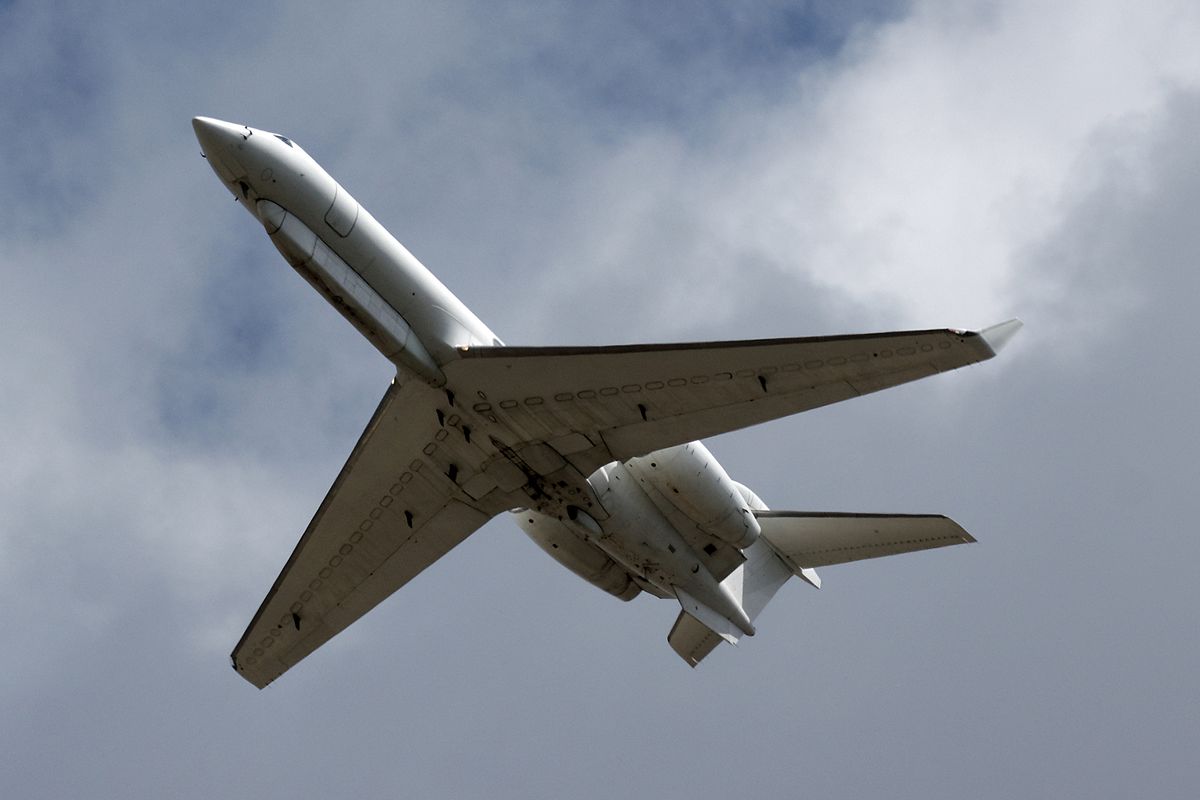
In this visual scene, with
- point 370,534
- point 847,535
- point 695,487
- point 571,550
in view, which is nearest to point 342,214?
point 370,534

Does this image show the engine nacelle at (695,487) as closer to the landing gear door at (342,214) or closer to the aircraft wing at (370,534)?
the aircraft wing at (370,534)

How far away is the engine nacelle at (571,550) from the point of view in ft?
116

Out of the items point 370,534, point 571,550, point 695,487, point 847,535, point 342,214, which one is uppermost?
point 847,535

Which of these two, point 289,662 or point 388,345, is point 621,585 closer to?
point 289,662

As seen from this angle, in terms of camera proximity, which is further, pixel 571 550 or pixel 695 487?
pixel 571 550

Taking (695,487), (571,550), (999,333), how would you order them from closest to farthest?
1. (999,333)
2. (695,487)
3. (571,550)

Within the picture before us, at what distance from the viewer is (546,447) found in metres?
30.5

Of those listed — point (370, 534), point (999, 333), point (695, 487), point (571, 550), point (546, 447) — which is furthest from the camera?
point (571, 550)

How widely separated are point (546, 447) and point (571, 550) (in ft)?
18.9

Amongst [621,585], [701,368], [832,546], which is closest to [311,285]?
[701,368]

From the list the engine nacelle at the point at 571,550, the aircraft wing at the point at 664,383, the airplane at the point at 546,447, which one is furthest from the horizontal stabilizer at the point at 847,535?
the aircraft wing at the point at 664,383

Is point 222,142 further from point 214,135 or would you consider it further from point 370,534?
point 370,534

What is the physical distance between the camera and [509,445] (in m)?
30.5

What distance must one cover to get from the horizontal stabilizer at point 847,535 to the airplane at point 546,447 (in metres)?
0.05
